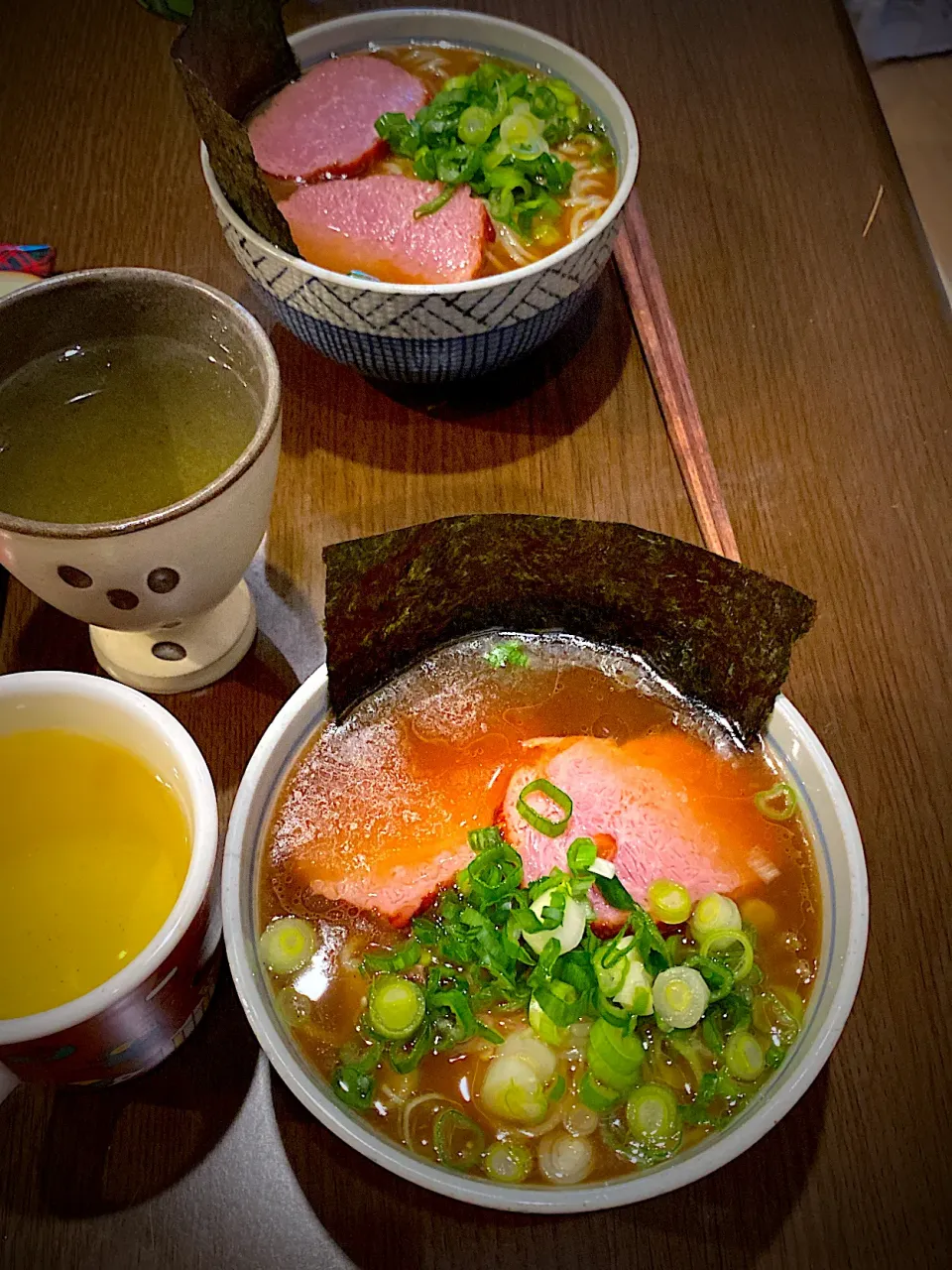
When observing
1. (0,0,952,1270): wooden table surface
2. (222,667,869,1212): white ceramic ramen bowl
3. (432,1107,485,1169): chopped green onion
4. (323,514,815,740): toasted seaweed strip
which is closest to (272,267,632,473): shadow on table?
(0,0,952,1270): wooden table surface

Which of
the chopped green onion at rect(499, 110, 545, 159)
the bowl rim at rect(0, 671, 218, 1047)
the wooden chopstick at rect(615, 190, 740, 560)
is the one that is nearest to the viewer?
the bowl rim at rect(0, 671, 218, 1047)

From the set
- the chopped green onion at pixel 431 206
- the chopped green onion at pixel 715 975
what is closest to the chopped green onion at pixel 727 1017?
the chopped green onion at pixel 715 975

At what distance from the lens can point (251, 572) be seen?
4.07 feet

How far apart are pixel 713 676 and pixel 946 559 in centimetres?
46

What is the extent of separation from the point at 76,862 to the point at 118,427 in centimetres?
44

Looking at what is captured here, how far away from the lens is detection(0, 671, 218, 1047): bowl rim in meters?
0.67

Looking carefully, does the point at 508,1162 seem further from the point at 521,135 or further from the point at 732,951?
the point at 521,135

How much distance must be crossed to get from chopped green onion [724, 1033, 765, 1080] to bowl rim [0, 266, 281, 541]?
63 centimetres

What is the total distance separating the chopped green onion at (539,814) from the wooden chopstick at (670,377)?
0.44 m

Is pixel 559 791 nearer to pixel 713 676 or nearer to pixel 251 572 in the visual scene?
pixel 713 676

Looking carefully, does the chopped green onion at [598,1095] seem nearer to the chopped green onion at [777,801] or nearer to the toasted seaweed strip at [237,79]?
the chopped green onion at [777,801]

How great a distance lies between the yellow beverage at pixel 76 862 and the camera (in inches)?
31.2

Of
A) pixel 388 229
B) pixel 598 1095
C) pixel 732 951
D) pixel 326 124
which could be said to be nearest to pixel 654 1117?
pixel 598 1095

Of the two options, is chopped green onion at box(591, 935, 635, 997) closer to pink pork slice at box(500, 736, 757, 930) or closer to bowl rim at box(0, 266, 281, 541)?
pink pork slice at box(500, 736, 757, 930)
